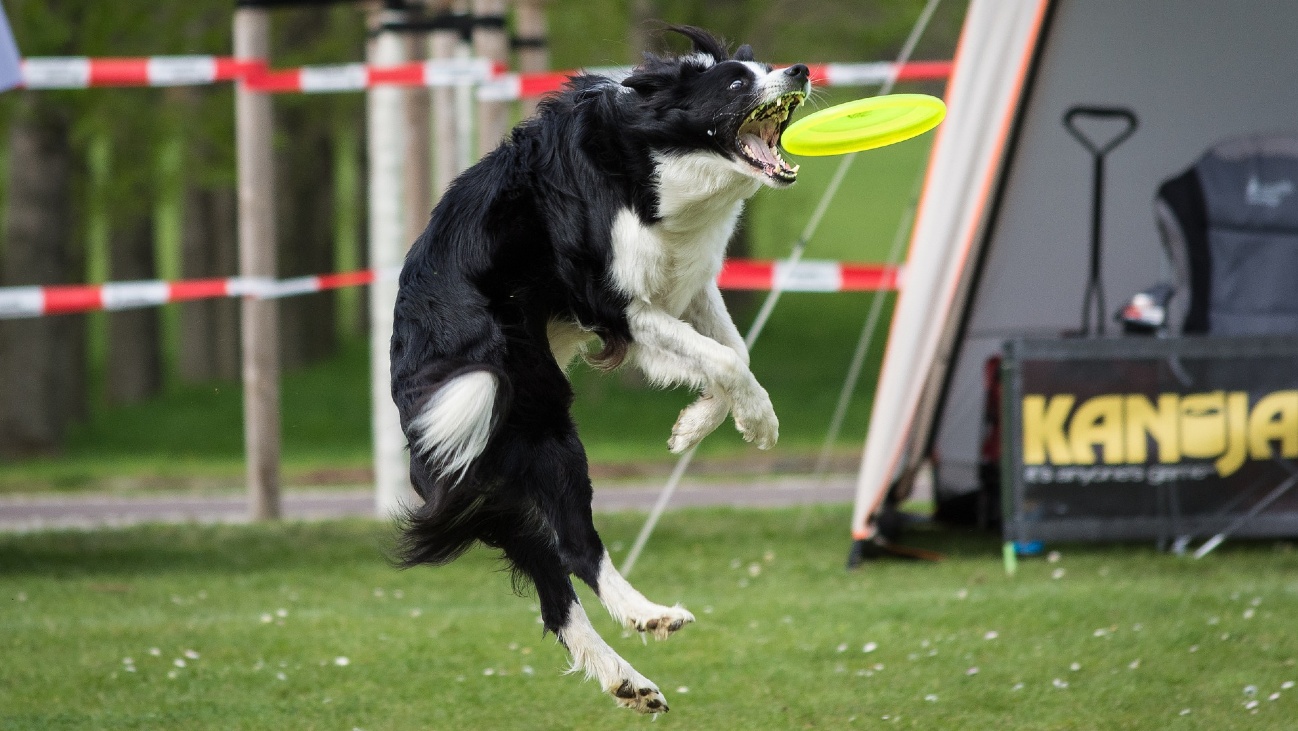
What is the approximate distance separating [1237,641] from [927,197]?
96.1 inches

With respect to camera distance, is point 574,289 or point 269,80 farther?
point 269,80

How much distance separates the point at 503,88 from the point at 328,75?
951 millimetres

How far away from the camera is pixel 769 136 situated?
3598 mm

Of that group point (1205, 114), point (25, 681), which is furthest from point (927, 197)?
point (25, 681)

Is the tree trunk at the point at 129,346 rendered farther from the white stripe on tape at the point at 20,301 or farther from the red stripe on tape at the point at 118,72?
the white stripe on tape at the point at 20,301

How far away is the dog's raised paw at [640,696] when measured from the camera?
11.7 feet

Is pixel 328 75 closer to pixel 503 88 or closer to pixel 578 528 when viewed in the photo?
pixel 503 88

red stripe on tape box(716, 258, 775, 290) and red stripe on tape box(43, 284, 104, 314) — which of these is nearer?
red stripe on tape box(43, 284, 104, 314)

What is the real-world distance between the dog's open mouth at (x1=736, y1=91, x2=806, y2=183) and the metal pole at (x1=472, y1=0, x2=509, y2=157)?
493cm

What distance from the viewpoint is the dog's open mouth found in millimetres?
3430

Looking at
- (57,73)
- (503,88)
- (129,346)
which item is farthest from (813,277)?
(129,346)

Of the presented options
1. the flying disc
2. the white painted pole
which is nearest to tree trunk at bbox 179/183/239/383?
the white painted pole

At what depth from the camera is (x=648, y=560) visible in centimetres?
706

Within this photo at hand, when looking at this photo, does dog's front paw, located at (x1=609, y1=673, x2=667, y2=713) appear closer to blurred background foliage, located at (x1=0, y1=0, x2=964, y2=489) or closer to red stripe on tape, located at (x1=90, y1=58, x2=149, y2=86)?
red stripe on tape, located at (x1=90, y1=58, x2=149, y2=86)
